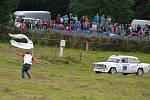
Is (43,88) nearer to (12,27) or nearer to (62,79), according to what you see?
(62,79)

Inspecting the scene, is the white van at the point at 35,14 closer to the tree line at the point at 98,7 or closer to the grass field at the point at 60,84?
the tree line at the point at 98,7

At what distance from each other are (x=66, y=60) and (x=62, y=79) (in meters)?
13.0

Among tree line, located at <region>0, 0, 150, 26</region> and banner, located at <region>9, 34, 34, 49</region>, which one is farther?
tree line, located at <region>0, 0, 150, 26</region>

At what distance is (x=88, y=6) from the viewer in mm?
79312

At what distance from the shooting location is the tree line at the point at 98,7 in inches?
3054

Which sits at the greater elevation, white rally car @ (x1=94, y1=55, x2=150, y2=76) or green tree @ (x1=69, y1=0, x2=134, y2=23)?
green tree @ (x1=69, y1=0, x2=134, y2=23)

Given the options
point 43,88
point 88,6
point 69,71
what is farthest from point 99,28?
point 43,88

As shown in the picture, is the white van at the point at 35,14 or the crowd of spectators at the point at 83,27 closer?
the crowd of spectators at the point at 83,27

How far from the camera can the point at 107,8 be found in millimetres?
77125

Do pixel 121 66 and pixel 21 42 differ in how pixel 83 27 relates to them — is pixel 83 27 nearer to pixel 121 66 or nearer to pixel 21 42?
pixel 21 42

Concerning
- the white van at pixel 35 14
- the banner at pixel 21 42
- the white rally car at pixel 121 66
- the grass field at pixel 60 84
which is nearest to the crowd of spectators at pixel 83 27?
the banner at pixel 21 42

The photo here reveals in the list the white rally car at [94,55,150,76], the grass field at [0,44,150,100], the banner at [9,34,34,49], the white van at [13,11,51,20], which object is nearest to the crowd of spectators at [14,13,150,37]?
the banner at [9,34,34,49]

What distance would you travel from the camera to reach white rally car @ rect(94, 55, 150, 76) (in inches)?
1639

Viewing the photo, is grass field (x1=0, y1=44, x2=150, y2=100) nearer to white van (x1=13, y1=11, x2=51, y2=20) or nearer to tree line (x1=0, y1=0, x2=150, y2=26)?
white van (x1=13, y1=11, x2=51, y2=20)
